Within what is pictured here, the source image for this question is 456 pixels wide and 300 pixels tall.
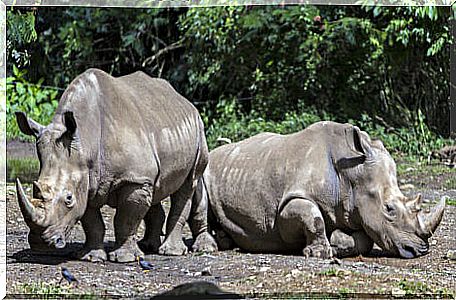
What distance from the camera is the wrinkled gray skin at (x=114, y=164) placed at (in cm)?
564

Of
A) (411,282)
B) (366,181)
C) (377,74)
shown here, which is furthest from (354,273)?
(377,74)

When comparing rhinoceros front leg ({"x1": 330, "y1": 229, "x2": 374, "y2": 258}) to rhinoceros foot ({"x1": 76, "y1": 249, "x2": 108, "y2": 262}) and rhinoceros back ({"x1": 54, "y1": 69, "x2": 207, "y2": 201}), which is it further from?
rhinoceros foot ({"x1": 76, "y1": 249, "x2": 108, "y2": 262})

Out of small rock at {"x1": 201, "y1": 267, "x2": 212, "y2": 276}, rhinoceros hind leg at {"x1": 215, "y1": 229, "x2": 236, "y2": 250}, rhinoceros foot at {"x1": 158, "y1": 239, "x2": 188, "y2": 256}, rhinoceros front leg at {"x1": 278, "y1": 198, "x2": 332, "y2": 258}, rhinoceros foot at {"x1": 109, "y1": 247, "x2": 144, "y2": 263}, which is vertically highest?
rhinoceros front leg at {"x1": 278, "y1": 198, "x2": 332, "y2": 258}

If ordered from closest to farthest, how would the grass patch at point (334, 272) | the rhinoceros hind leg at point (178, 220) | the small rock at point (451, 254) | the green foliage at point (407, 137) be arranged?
the grass patch at point (334, 272) → the small rock at point (451, 254) → the rhinoceros hind leg at point (178, 220) → the green foliage at point (407, 137)

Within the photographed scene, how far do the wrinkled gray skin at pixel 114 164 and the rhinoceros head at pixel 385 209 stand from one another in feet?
3.78

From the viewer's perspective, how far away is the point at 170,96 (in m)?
6.82

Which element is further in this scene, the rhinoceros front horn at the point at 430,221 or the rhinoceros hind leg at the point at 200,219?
the rhinoceros hind leg at the point at 200,219

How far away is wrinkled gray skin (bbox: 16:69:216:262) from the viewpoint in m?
5.64

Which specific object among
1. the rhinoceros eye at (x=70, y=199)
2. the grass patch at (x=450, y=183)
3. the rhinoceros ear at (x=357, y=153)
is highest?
the rhinoceros ear at (x=357, y=153)

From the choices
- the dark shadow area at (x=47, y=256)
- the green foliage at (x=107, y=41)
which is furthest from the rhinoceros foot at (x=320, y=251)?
the green foliage at (x=107, y=41)

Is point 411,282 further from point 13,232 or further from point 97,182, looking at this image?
point 13,232

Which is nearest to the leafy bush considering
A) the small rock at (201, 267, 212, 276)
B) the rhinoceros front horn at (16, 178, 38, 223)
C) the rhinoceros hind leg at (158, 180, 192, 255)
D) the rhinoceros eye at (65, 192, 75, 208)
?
the rhinoceros hind leg at (158, 180, 192, 255)

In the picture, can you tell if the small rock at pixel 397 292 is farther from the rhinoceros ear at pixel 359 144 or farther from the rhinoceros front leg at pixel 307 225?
the rhinoceros ear at pixel 359 144

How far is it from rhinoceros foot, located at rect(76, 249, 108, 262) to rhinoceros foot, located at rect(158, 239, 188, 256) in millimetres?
667
